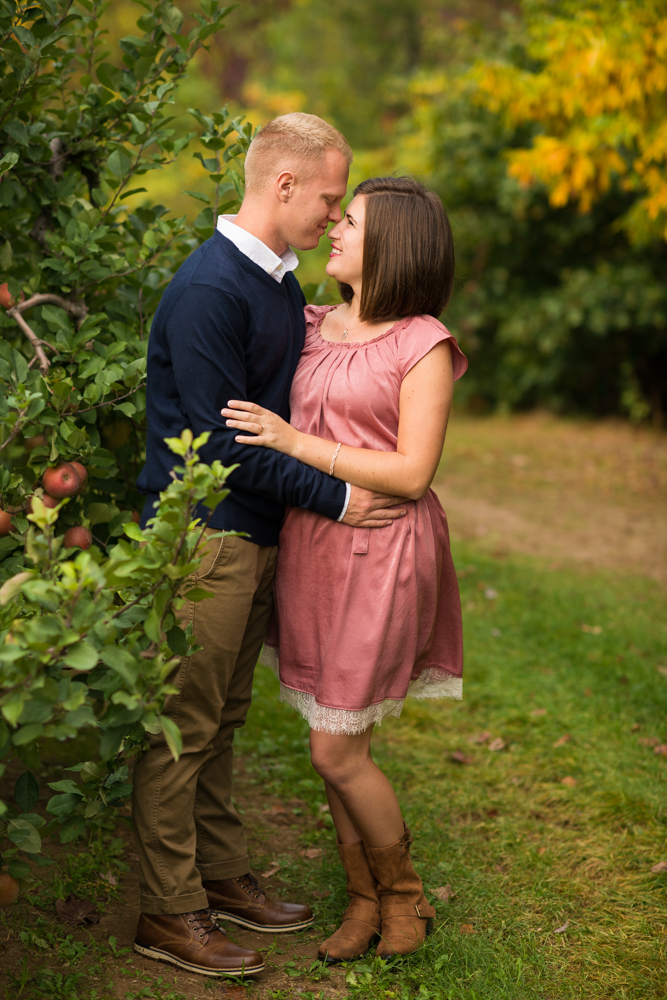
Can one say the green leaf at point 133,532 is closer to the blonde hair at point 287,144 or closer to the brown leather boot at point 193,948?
the blonde hair at point 287,144

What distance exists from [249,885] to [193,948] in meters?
0.39

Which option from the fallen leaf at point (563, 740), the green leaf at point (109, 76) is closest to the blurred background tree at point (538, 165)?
the green leaf at point (109, 76)

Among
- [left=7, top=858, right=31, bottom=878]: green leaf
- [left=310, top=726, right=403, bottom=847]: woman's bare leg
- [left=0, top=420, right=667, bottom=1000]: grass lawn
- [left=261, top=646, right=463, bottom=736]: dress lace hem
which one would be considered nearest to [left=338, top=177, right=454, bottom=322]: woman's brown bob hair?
[left=261, top=646, right=463, bottom=736]: dress lace hem

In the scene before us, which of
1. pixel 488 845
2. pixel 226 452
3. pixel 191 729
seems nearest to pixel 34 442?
pixel 226 452

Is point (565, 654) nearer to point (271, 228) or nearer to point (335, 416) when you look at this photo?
point (335, 416)

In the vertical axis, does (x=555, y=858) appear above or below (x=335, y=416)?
below

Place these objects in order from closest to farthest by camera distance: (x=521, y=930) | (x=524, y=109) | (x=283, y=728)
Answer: (x=521, y=930) < (x=283, y=728) < (x=524, y=109)

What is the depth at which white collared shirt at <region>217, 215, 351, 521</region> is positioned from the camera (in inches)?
92.5

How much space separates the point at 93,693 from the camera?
10.4 ft

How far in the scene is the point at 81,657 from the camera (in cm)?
164

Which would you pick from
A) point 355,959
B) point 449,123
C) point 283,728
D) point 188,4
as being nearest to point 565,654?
point 283,728

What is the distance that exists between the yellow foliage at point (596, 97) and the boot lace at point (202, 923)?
17.6 feet

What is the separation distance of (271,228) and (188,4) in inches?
825

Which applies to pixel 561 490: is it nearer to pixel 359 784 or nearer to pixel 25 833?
pixel 359 784
